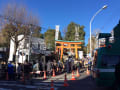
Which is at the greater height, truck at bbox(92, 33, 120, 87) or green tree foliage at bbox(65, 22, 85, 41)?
green tree foliage at bbox(65, 22, 85, 41)

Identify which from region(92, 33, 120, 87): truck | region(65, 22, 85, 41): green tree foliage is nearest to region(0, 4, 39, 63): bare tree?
region(92, 33, 120, 87): truck

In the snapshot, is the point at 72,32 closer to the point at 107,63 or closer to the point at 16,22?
the point at 16,22

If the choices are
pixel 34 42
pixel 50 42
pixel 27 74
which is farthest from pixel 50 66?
pixel 50 42

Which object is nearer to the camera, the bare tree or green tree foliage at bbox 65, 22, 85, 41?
the bare tree

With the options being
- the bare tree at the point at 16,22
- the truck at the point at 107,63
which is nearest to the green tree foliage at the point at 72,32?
the bare tree at the point at 16,22

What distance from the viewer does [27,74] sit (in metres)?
11.5

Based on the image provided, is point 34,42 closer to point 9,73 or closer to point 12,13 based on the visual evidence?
point 12,13

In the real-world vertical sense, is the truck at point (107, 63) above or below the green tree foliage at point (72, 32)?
below

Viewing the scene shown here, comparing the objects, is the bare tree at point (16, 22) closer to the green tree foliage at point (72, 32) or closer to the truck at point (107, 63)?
the truck at point (107, 63)

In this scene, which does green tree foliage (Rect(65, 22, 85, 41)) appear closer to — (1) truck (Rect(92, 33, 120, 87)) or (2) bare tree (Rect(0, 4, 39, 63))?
(2) bare tree (Rect(0, 4, 39, 63))

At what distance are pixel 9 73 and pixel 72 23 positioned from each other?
38552mm

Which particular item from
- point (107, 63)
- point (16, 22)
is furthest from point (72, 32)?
point (107, 63)

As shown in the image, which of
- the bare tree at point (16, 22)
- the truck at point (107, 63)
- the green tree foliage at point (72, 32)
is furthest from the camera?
the green tree foliage at point (72, 32)

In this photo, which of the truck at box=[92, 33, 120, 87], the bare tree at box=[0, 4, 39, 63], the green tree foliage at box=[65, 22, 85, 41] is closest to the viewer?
the truck at box=[92, 33, 120, 87]
